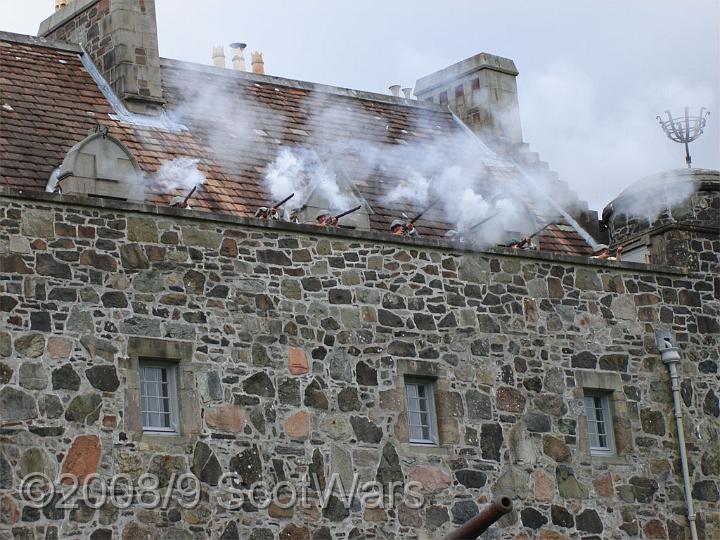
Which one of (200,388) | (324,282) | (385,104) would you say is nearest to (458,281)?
(324,282)

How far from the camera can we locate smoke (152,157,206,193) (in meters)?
23.8

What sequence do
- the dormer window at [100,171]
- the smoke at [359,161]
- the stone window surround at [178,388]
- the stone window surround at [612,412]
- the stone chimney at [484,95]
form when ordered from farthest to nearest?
the stone chimney at [484,95] < the smoke at [359,161] < the stone window surround at [612,412] < the dormer window at [100,171] < the stone window surround at [178,388]

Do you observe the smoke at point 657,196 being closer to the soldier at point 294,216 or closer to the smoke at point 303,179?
the smoke at point 303,179

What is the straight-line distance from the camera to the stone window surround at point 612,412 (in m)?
24.4

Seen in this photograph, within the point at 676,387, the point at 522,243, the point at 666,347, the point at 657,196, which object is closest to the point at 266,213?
the point at 522,243

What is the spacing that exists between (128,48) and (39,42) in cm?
128

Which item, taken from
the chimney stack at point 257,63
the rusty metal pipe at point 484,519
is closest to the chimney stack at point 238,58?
the chimney stack at point 257,63

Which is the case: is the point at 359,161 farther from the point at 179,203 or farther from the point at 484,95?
the point at 179,203

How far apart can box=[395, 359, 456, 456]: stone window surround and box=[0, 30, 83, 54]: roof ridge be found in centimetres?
680

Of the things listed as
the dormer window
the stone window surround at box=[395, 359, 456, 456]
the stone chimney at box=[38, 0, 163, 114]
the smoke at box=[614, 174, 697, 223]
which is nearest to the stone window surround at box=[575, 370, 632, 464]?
the stone window surround at box=[395, 359, 456, 456]

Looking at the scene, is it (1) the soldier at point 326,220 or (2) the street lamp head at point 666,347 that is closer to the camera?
(1) the soldier at point 326,220

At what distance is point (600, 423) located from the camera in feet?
81.7

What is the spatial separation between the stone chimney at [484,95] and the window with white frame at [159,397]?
943 centimetres

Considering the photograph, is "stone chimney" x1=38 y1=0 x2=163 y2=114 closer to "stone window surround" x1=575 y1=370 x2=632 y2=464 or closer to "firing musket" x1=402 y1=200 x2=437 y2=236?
"firing musket" x1=402 y1=200 x2=437 y2=236
